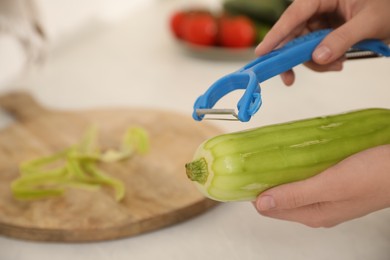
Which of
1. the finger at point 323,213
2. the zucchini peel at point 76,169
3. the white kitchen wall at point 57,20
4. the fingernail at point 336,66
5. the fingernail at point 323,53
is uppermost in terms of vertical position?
the fingernail at point 323,53

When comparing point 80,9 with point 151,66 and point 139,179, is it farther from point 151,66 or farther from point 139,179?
point 139,179

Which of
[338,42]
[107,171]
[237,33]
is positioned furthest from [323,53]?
[237,33]

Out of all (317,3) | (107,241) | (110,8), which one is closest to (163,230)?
(107,241)

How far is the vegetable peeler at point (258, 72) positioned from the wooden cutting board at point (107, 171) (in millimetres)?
238

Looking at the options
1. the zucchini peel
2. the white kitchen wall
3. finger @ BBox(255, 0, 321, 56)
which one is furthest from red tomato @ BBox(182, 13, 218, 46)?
finger @ BBox(255, 0, 321, 56)

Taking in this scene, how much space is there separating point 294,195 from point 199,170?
119 millimetres

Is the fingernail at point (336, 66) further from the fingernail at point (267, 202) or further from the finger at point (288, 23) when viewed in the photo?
the fingernail at point (267, 202)

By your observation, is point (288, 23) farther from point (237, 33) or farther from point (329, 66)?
point (237, 33)

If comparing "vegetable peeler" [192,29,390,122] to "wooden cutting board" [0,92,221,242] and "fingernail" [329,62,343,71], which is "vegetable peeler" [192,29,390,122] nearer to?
"fingernail" [329,62,343,71]

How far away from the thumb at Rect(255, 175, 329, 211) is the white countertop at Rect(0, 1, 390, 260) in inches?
5.7

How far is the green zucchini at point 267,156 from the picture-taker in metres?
0.68

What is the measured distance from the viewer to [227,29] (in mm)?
1462

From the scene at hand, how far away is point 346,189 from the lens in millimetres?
673

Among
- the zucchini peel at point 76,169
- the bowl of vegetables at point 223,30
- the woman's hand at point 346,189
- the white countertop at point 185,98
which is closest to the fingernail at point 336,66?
the white countertop at point 185,98
